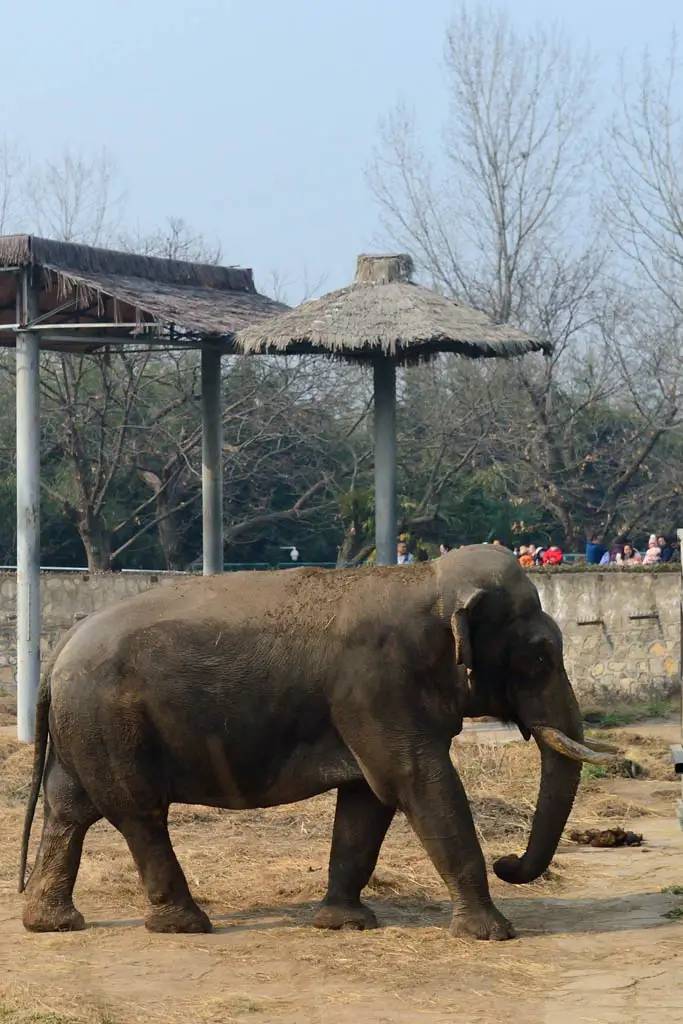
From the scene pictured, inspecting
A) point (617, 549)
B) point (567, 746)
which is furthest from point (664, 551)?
point (567, 746)

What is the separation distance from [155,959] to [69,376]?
68.0 feet

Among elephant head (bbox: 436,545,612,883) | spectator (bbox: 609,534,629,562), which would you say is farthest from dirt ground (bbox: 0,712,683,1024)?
spectator (bbox: 609,534,629,562)

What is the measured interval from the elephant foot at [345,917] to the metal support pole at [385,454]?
7722 millimetres

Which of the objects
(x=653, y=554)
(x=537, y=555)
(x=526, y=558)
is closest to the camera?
(x=526, y=558)

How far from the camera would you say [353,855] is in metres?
8.61

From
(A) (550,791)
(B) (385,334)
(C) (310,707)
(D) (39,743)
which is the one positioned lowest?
(A) (550,791)

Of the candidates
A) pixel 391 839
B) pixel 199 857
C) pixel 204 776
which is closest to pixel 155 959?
pixel 204 776

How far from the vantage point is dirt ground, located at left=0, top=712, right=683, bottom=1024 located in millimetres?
6891

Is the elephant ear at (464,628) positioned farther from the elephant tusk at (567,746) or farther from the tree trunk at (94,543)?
the tree trunk at (94,543)

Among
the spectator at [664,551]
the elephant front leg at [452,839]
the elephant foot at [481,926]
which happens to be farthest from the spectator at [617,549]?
the elephant foot at [481,926]

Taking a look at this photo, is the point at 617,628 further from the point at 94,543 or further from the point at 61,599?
the point at 94,543

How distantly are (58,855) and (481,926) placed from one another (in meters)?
2.11

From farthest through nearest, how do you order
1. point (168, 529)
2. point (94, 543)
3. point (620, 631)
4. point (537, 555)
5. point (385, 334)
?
1. point (168, 529)
2. point (94, 543)
3. point (537, 555)
4. point (620, 631)
5. point (385, 334)

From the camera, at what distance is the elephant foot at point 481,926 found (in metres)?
8.05
